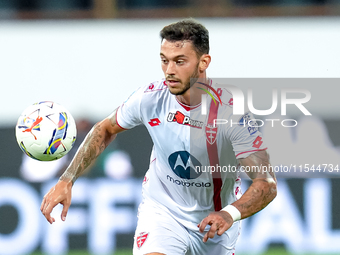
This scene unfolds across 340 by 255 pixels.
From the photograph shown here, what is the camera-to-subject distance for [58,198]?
12.8 feet

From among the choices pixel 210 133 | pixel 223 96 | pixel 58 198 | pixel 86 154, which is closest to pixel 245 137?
pixel 210 133

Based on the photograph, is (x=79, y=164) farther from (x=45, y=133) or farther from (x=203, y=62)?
(x=203, y=62)

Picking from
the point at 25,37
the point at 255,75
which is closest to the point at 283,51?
the point at 255,75

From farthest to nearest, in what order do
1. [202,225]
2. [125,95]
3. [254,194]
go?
[125,95] < [254,194] < [202,225]

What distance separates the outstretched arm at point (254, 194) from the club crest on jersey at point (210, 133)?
33cm

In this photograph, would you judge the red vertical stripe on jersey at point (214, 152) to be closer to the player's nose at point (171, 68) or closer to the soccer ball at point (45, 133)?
the player's nose at point (171, 68)

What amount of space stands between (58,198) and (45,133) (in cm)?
63

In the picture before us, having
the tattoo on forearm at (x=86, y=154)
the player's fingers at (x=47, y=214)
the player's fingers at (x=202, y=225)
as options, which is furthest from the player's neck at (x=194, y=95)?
the player's fingers at (x=47, y=214)

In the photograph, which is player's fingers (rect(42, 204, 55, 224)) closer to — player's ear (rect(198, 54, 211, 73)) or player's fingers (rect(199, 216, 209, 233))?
player's fingers (rect(199, 216, 209, 233))

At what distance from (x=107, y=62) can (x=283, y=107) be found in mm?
2555

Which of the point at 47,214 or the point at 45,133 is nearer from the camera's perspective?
the point at 47,214

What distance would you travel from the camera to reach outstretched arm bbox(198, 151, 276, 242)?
11.3ft

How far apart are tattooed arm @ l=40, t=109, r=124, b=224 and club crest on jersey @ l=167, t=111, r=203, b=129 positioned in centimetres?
55

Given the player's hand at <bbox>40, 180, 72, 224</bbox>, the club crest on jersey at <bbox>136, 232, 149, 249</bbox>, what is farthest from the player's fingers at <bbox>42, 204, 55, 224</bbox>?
the club crest on jersey at <bbox>136, 232, 149, 249</bbox>
